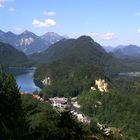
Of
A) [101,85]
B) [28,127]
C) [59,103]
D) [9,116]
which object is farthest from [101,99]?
[28,127]

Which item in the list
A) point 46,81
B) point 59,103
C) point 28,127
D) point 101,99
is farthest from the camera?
point 46,81

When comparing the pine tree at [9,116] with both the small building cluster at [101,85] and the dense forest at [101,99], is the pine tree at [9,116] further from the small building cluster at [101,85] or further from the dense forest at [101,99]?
the small building cluster at [101,85]

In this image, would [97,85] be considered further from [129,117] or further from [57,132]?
[57,132]

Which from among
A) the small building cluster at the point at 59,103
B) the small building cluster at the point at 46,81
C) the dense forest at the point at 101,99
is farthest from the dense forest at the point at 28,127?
the small building cluster at the point at 46,81

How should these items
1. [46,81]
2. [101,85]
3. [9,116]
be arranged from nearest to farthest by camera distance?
[9,116]
[101,85]
[46,81]

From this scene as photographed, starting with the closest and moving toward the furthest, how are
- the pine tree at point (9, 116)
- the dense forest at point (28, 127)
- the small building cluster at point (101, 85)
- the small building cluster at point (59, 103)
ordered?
the pine tree at point (9, 116) → the dense forest at point (28, 127) → the small building cluster at point (59, 103) → the small building cluster at point (101, 85)

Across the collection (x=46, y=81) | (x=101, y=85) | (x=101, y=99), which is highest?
(x=101, y=85)

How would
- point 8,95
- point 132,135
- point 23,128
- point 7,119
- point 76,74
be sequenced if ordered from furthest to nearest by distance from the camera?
point 76,74, point 132,135, point 8,95, point 7,119, point 23,128

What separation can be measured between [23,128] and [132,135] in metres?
60.2

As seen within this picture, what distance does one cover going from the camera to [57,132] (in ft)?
68.9

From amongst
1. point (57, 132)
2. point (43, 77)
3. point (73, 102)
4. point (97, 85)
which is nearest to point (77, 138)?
point (57, 132)

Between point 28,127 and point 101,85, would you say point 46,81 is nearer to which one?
point 101,85

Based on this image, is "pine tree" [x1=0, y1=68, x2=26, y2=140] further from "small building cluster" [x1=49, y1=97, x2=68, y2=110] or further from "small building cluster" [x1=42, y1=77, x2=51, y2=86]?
"small building cluster" [x1=42, y1=77, x2=51, y2=86]

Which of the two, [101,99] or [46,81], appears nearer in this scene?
[101,99]
